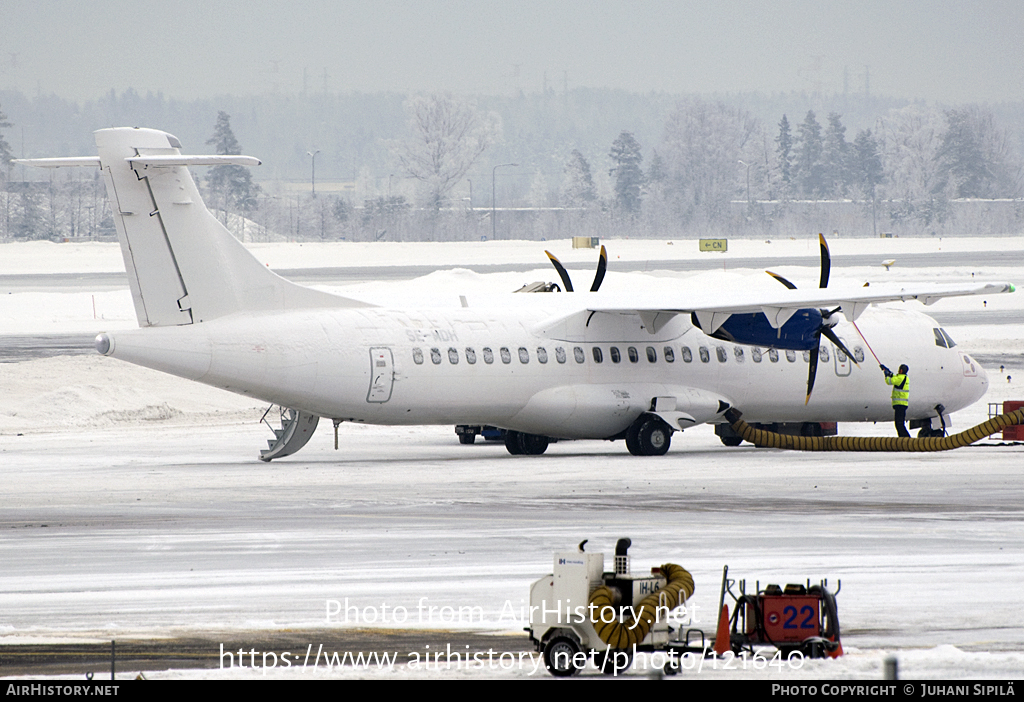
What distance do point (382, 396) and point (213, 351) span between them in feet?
10.8

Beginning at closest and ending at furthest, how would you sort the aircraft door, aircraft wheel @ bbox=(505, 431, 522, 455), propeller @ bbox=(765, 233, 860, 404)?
1. the aircraft door
2. propeller @ bbox=(765, 233, 860, 404)
3. aircraft wheel @ bbox=(505, 431, 522, 455)

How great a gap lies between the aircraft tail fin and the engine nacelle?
9711mm

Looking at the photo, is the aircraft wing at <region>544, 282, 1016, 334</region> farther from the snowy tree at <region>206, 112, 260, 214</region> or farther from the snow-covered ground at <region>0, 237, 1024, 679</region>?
the snowy tree at <region>206, 112, 260, 214</region>

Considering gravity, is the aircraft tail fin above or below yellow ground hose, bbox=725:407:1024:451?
above

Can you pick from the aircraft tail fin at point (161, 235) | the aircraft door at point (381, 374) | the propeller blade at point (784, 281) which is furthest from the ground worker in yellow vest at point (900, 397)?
the aircraft tail fin at point (161, 235)

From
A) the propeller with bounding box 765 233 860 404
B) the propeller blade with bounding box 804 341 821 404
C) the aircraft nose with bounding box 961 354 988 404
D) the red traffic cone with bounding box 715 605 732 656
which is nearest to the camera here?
the red traffic cone with bounding box 715 605 732 656

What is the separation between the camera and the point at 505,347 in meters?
28.6

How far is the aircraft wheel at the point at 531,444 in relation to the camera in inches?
1212

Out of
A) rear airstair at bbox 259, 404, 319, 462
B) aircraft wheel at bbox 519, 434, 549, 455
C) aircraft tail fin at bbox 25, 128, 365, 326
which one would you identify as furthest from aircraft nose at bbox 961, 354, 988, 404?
aircraft tail fin at bbox 25, 128, 365, 326

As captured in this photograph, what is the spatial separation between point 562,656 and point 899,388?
70.2ft

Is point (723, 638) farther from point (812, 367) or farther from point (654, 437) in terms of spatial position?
point (812, 367)

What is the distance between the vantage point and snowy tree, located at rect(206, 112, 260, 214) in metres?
174

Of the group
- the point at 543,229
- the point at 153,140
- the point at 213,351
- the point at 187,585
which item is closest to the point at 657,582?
the point at 187,585
